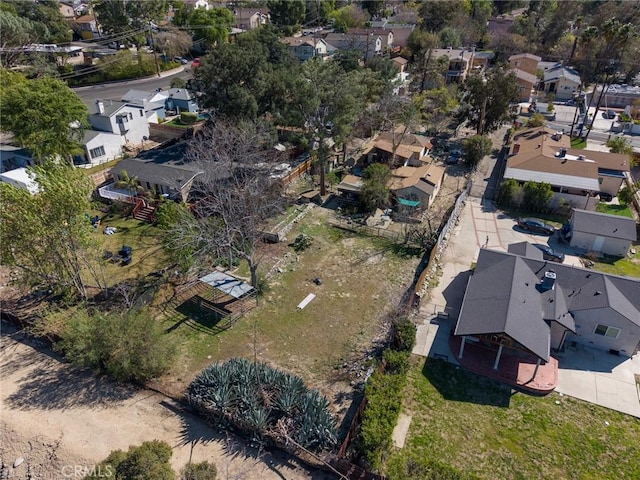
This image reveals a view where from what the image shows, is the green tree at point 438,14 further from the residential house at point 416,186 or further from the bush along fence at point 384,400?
the bush along fence at point 384,400

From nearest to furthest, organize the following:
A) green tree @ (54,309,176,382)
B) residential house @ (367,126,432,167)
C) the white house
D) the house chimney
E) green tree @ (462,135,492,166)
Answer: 1. green tree @ (54,309,176,382)
2. the house chimney
3. green tree @ (462,135,492,166)
4. residential house @ (367,126,432,167)
5. the white house

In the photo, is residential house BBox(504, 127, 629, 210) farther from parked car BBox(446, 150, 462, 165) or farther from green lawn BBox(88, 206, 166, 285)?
green lawn BBox(88, 206, 166, 285)

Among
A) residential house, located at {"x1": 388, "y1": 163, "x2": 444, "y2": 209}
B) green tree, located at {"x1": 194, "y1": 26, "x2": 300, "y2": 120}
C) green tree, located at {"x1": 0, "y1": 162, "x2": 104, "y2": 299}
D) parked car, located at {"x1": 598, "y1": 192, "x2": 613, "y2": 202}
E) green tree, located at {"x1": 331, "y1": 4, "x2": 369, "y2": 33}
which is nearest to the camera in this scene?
green tree, located at {"x1": 0, "y1": 162, "x2": 104, "y2": 299}

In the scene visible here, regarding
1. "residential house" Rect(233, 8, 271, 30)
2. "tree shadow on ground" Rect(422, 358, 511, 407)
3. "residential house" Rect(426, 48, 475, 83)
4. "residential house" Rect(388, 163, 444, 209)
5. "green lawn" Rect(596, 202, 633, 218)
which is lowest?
"tree shadow on ground" Rect(422, 358, 511, 407)

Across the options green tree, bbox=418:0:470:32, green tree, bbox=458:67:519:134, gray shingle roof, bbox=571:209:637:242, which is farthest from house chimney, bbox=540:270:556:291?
green tree, bbox=418:0:470:32

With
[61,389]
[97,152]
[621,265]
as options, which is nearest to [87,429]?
[61,389]

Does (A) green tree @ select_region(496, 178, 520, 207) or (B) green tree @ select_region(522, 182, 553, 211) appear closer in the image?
(B) green tree @ select_region(522, 182, 553, 211)
